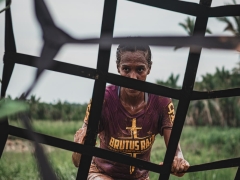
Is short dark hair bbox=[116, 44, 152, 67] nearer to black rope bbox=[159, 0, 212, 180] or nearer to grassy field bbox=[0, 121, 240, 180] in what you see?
grassy field bbox=[0, 121, 240, 180]

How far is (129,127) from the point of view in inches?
56.7

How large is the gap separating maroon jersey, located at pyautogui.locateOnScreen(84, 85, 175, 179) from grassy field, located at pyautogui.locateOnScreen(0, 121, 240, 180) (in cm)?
17

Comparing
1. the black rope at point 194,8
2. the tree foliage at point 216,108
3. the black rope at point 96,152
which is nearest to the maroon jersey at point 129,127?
the black rope at point 96,152

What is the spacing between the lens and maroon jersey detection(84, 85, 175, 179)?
1.40 m

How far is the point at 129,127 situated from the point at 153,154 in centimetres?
224

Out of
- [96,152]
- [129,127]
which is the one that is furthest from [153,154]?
[96,152]

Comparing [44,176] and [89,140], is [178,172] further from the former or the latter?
[44,176]

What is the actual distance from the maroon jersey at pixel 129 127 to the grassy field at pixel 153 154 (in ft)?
0.55

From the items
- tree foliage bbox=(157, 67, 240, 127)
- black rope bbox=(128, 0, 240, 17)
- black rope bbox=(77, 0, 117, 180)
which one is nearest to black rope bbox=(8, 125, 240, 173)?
black rope bbox=(77, 0, 117, 180)

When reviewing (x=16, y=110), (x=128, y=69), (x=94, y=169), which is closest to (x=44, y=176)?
(x=16, y=110)

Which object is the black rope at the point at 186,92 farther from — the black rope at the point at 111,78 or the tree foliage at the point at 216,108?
the tree foliage at the point at 216,108

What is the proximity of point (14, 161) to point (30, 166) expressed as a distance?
11.2 inches

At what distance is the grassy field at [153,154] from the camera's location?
2307mm

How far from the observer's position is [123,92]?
4.83ft
